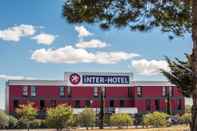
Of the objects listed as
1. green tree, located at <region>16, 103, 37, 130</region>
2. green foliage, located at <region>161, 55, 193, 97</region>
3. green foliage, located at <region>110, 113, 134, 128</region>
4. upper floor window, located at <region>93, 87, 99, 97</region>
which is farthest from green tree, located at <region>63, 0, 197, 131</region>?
upper floor window, located at <region>93, 87, 99, 97</region>

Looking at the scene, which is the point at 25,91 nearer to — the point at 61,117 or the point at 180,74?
the point at 61,117

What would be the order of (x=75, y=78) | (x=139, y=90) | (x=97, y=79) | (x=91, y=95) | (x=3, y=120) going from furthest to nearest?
(x=139, y=90), (x=91, y=95), (x=97, y=79), (x=75, y=78), (x=3, y=120)

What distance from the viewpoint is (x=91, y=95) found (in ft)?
324

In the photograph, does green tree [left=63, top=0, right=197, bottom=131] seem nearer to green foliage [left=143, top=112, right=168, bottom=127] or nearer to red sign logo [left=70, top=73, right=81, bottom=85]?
green foliage [left=143, top=112, right=168, bottom=127]

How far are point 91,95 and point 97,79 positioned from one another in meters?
14.7

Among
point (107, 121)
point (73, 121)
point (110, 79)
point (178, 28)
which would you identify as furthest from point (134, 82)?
point (178, 28)

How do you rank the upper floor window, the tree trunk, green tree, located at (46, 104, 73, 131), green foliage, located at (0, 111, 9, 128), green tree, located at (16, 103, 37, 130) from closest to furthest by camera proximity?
the tree trunk < green tree, located at (46, 104, 73, 131) < green foliage, located at (0, 111, 9, 128) < green tree, located at (16, 103, 37, 130) < the upper floor window

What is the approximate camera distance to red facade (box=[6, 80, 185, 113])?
94.9 metres

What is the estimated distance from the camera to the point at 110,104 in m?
100

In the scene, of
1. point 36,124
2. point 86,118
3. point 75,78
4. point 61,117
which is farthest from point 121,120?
point 61,117

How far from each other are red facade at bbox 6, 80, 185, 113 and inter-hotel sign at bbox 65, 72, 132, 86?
6.79 metres

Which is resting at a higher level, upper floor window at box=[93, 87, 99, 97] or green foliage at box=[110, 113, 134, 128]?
upper floor window at box=[93, 87, 99, 97]

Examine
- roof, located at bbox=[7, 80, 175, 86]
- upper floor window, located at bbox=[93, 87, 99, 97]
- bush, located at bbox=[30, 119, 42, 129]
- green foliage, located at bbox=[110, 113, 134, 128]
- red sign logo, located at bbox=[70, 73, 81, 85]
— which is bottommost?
bush, located at bbox=[30, 119, 42, 129]

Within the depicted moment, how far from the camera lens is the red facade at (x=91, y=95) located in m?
94.9
